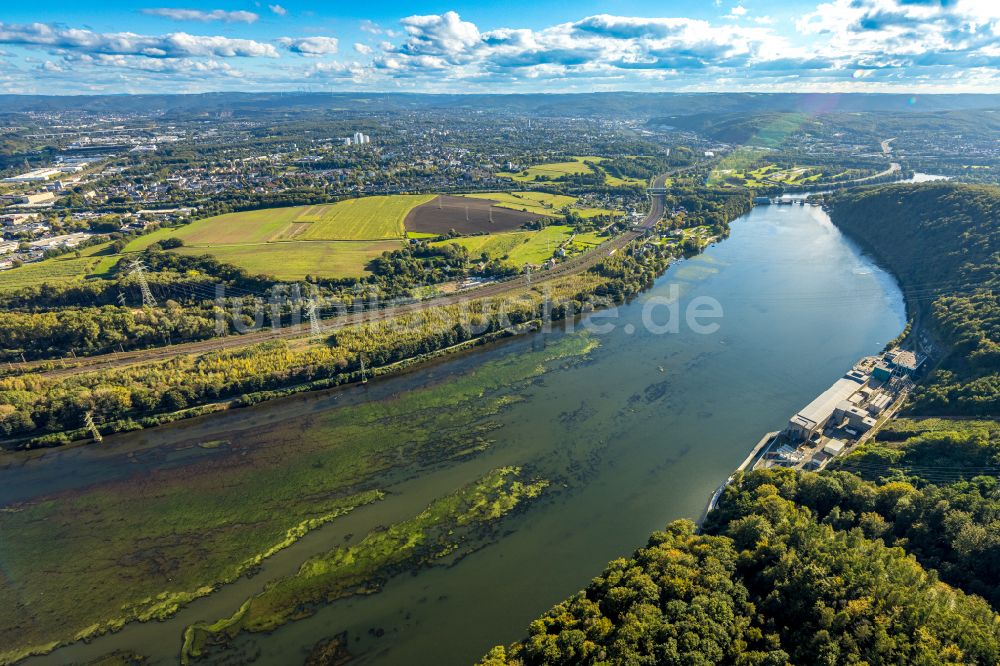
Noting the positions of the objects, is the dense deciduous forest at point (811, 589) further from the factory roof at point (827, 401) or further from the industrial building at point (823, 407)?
the factory roof at point (827, 401)

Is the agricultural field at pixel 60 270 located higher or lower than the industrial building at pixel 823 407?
higher

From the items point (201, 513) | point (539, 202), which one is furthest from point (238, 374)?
point (539, 202)

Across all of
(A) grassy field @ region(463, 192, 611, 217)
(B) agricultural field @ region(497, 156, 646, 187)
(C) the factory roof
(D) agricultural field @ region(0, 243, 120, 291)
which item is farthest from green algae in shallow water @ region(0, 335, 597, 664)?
(B) agricultural field @ region(497, 156, 646, 187)

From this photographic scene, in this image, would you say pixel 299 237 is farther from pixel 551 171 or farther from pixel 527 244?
pixel 551 171

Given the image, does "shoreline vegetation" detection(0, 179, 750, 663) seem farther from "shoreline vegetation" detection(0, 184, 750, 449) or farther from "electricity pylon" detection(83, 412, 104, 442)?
"electricity pylon" detection(83, 412, 104, 442)

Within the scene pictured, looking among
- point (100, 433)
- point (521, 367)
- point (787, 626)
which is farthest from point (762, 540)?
point (100, 433)

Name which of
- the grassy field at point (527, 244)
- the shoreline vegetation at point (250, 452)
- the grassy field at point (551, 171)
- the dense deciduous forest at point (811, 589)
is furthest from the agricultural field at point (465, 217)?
the dense deciduous forest at point (811, 589)

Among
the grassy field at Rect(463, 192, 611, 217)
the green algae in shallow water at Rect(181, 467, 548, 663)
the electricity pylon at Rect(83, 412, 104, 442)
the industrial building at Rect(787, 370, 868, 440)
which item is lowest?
the green algae in shallow water at Rect(181, 467, 548, 663)
